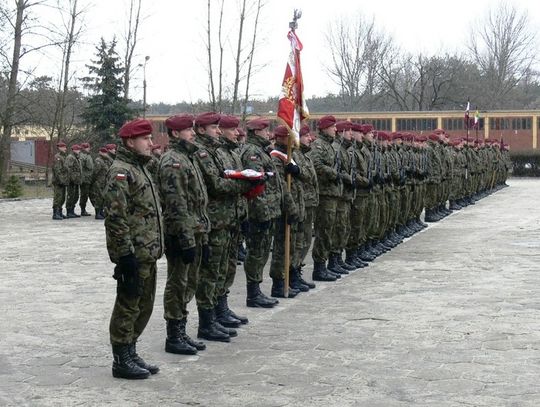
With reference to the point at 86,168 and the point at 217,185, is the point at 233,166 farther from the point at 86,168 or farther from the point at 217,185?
the point at 86,168

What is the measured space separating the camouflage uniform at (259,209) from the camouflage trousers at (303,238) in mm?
846

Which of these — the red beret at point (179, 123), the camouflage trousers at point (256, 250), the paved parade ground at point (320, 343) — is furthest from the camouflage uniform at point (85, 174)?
the red beret at point (179, 123)

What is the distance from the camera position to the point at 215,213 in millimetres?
7832

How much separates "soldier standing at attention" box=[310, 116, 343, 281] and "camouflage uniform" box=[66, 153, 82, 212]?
40.5 feet

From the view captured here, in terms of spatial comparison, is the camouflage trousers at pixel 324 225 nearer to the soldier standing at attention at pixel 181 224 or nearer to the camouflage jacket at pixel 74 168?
the soldier standing at attention at pixel 181 224

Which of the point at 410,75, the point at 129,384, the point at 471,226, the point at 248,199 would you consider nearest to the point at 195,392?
the point at 129,384

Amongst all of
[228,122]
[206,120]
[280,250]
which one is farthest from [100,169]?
[206,120]

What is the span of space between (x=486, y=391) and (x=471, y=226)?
1330 cm

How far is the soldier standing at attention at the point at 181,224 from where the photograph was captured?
23.0 ft

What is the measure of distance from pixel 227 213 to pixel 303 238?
2.67 metres

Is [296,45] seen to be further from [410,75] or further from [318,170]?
[410,75]

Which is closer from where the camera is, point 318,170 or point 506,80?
point 318,170

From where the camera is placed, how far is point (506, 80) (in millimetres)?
79250

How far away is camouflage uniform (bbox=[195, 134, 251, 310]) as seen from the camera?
7.67 metres
